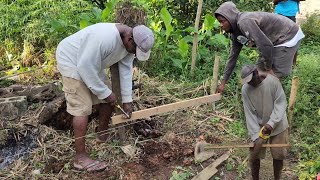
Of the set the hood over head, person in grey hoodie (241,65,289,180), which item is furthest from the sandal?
the hood over head

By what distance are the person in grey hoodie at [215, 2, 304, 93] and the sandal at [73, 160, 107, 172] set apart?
61.3 inches

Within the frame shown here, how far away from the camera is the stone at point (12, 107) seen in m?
4.74

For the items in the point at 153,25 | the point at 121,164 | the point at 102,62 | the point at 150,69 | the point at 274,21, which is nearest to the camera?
the point at 102,62

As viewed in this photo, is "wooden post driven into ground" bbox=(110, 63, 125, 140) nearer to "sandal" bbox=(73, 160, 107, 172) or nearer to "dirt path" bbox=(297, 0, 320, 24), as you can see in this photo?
"sandal" bbox=(73, 160, 107, 172)

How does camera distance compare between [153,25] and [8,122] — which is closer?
[8,122]

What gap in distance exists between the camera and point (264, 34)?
167 inches

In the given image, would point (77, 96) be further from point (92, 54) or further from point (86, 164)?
point (86, 164)

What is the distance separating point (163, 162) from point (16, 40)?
156 inches

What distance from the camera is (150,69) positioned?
6156 mm

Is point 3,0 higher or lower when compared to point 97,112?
higher

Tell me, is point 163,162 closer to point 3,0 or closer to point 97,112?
point 97,112

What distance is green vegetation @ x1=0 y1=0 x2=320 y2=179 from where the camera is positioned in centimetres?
505

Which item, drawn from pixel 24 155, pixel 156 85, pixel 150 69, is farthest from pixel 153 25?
pixel 24 155

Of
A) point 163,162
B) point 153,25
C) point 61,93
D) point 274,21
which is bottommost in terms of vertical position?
point 163,162
